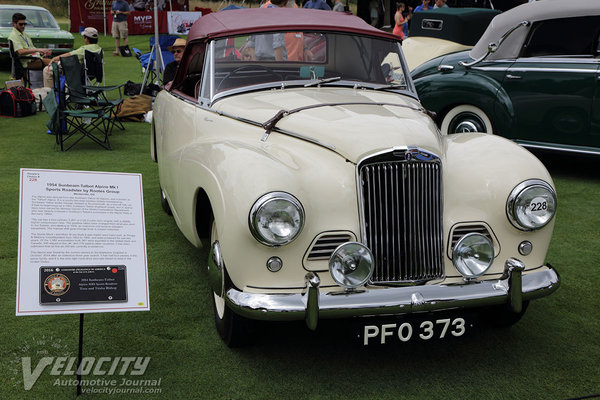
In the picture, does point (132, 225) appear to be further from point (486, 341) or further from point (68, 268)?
point (486, 341)

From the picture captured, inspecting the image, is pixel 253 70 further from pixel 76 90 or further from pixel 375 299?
pixel 76 90

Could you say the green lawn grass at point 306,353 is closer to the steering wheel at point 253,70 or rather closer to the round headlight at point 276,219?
the round headlight at point 276,219

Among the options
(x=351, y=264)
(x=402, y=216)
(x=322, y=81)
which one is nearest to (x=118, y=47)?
(x=322, y=81)

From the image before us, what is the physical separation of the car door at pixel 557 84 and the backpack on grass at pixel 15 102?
738 cm

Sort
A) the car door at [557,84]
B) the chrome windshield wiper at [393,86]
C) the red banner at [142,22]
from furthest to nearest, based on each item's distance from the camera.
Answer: the red banner at [142,22], the car door at [557,84], the chrome windshield wiper at [393,86]

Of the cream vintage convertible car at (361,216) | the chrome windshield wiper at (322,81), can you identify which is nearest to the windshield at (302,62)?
the chrome windshield wiper at (322,81)

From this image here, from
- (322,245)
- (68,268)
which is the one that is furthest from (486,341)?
(68,268)

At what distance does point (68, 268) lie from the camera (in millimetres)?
2797

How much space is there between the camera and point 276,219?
2.83 metres

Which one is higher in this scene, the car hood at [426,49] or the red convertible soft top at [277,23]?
the red convertible soft top at [277,23]

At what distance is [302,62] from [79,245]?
218 cm

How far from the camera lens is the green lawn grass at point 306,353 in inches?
118

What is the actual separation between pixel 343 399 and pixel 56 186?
5.39 ft

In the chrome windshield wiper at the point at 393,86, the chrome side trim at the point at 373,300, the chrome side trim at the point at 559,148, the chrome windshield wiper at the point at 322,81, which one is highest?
the chrome windshield wiper at the point at 322,81
